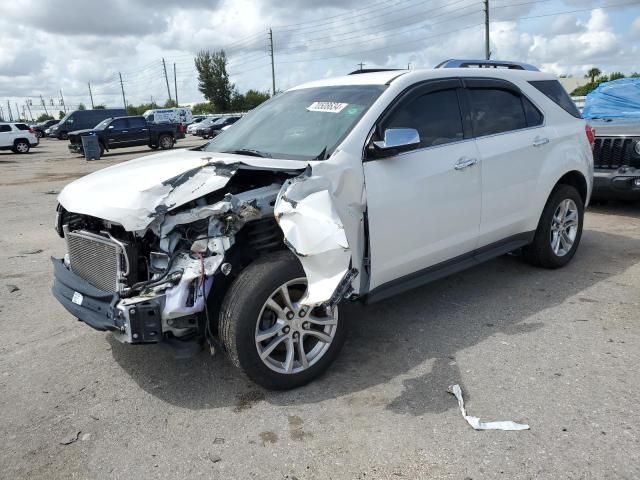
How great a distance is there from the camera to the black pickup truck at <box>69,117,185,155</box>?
25506 mm

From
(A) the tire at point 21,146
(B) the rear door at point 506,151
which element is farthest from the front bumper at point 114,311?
(A) the tire at point 21,146

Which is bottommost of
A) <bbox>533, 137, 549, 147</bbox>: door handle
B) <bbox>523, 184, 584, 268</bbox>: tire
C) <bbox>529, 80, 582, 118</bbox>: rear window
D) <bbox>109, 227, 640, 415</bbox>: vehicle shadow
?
<bbox>109, 227, 640, 415</bbox>: vehicle shadow

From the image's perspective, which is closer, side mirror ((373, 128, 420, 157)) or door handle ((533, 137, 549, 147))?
side mirror ((373, 128, 420, 157))

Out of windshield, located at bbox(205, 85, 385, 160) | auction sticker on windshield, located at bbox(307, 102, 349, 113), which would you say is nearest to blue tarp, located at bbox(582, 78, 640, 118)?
windshield, located at bbox(205, 85, 385, 160)

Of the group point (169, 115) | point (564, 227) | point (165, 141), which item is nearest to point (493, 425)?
point (564, 227)

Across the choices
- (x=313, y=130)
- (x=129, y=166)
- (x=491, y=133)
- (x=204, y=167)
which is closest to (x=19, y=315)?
(x=129, y=166)

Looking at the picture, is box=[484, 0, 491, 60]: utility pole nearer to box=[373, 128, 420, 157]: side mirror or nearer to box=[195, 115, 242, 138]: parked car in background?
box=[195, 115, 242, 138]: parked car in background

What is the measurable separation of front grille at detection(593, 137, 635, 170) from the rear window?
240 cm

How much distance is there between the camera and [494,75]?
4652 millimetres

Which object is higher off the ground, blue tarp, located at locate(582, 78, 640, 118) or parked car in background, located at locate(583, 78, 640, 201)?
blue tarp, located at locate(582, 78, 640, 118)

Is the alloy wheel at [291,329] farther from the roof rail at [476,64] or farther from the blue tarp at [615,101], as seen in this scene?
the blue tarp at [615,101]

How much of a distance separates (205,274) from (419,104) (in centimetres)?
205

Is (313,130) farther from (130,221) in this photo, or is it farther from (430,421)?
(430,421)

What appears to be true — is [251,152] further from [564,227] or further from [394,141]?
[564,227]
